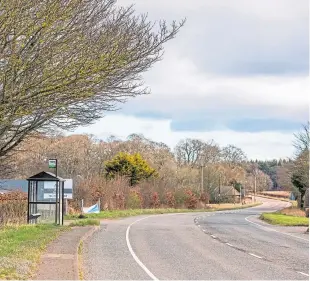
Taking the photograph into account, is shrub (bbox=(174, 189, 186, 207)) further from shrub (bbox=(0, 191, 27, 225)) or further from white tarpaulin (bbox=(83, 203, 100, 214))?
shrub (bbox=(0, 191, 27, 225))

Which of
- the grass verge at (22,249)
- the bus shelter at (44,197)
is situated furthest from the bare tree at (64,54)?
the bus shelter at (44,197)

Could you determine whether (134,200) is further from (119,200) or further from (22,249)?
(22,249)

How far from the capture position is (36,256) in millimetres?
13930

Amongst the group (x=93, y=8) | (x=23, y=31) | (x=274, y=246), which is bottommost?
(x=274, y=246)

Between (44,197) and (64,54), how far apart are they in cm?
1868

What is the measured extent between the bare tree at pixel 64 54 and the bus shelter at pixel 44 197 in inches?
663

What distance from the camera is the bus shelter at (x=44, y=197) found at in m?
26.8

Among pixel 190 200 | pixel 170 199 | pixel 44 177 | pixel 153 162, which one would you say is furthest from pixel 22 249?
pixel 153 162

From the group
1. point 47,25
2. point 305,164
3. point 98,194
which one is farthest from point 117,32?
point 98,194

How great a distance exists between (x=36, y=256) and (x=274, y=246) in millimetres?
10011

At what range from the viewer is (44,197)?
27.4 metres

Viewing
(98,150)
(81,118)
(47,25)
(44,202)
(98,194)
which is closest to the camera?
(47,25)

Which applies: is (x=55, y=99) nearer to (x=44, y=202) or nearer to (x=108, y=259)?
(x=108, y=259)

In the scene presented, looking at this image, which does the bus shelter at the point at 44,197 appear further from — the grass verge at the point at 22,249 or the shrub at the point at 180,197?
the shrub at the point at 180,197
